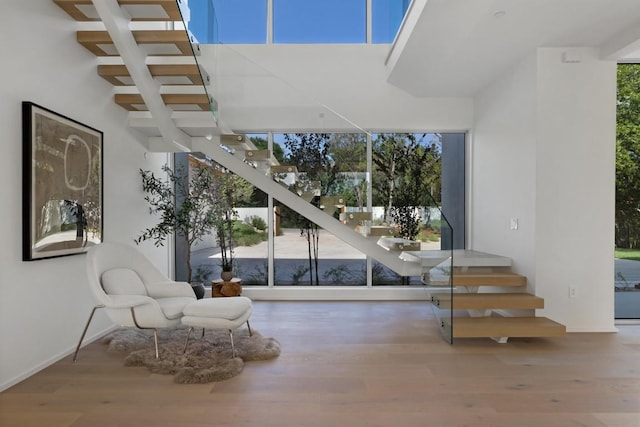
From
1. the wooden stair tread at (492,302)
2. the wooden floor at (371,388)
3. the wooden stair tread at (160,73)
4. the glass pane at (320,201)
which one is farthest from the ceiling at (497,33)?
the wooden floor at (371,388)

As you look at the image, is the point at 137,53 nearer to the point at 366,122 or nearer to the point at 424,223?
the point at 366,122

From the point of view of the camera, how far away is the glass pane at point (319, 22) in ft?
21.7

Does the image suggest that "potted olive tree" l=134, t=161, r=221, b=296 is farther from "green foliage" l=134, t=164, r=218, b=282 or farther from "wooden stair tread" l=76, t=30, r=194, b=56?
"wooden stair tread" l=76, t=30, r=194, b=56

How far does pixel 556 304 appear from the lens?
473 centimetres

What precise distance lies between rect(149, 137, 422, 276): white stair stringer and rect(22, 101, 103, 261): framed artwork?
1498 millimetres

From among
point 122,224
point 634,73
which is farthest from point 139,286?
point 634,73

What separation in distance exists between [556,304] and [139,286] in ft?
15.5

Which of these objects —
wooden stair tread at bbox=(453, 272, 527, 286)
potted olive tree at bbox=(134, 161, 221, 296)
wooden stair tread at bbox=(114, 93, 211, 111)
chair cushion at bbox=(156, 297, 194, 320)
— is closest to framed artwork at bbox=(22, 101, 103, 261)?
wooden stair tread at bbox=(114, 93, 211, 111)

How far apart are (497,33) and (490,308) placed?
9.72 feet

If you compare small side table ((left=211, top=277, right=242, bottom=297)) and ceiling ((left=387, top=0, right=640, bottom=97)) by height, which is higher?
ceiling ((left=387, top=0, right=640, bottom=97))

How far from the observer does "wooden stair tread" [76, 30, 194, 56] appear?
406 cm

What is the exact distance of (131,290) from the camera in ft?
13.8

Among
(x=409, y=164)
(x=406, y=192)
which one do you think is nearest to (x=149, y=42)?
(x=406, y=192)

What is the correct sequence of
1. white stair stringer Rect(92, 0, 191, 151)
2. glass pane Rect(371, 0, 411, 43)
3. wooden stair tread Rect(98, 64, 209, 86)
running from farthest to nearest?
1. glass pane Rect(371, 0, 411, 43)
2. wooden stair tread Rect(98, 64, 209, 86)
3. white stair stringer Rect(92, 0, 191, 151)
